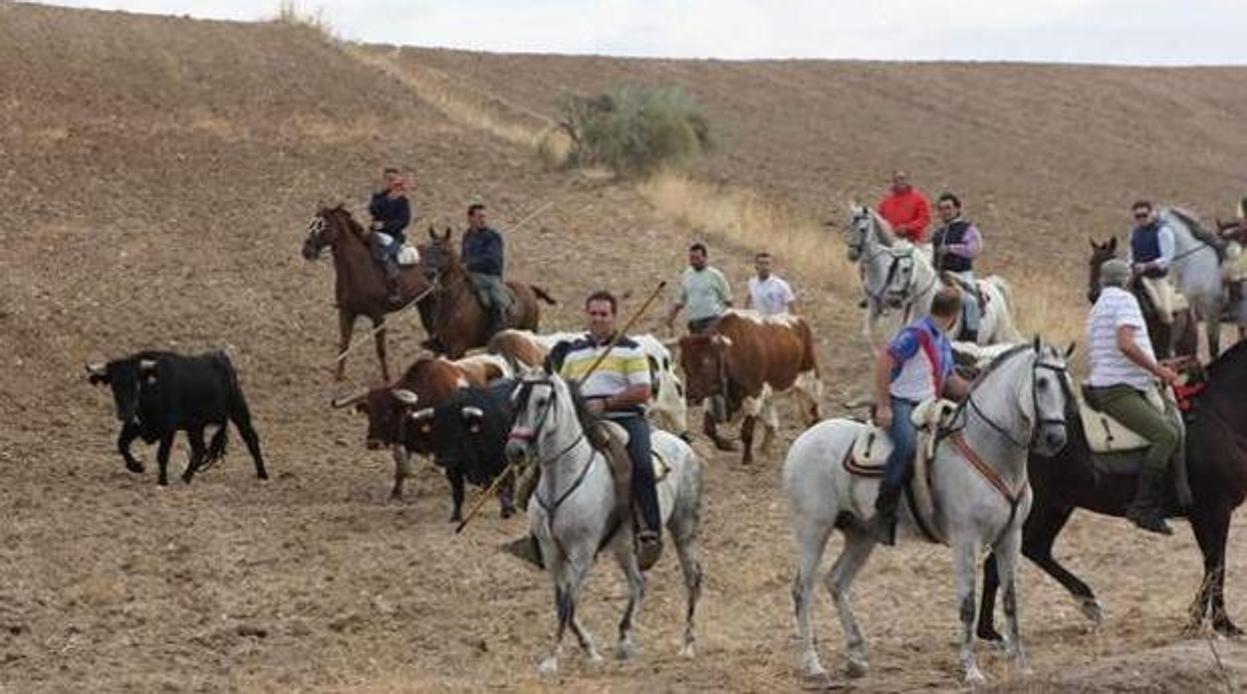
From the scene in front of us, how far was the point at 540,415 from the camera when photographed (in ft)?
52.3

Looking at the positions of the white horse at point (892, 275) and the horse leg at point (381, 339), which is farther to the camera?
the horse leg at point (381, 339)

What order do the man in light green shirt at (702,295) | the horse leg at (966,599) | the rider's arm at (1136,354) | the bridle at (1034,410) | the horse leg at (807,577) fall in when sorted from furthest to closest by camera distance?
the man in light green shirt at (702,295) → the rider's arm at (1136,354) → the horse leg at (807,577) → the bridle at (1034,410) → the horse leg at (966,599)

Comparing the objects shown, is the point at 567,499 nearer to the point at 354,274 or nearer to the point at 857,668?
the point at 857,668

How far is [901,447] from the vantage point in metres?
15.5

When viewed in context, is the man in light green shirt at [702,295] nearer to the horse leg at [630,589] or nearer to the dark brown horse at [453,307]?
the dark brown horse at [453,307]

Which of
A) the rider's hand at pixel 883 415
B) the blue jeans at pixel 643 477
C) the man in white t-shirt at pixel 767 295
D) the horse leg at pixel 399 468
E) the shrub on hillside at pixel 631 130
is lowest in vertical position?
the shrub on hillside at pixel 631 130

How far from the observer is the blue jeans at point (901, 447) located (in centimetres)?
1545

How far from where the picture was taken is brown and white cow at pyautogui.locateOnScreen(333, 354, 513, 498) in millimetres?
23125

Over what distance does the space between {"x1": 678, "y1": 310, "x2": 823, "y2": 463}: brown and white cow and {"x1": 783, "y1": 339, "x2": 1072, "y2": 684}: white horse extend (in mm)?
9816

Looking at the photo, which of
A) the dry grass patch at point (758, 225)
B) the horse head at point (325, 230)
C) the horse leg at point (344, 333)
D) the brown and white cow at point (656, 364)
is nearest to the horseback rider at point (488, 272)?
the horse head at point (325, 230)

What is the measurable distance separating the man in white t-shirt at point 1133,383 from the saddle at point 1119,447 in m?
0.05

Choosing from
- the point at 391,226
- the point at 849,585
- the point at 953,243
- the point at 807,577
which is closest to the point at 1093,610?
the point at 849,585

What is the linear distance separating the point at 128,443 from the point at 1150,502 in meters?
11.2

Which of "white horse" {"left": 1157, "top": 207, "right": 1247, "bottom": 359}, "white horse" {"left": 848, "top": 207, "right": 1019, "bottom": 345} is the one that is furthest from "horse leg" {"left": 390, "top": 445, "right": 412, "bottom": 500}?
"white horse" {"left": 1157, "top": 207, "right": 1247, "bottom": 359}
